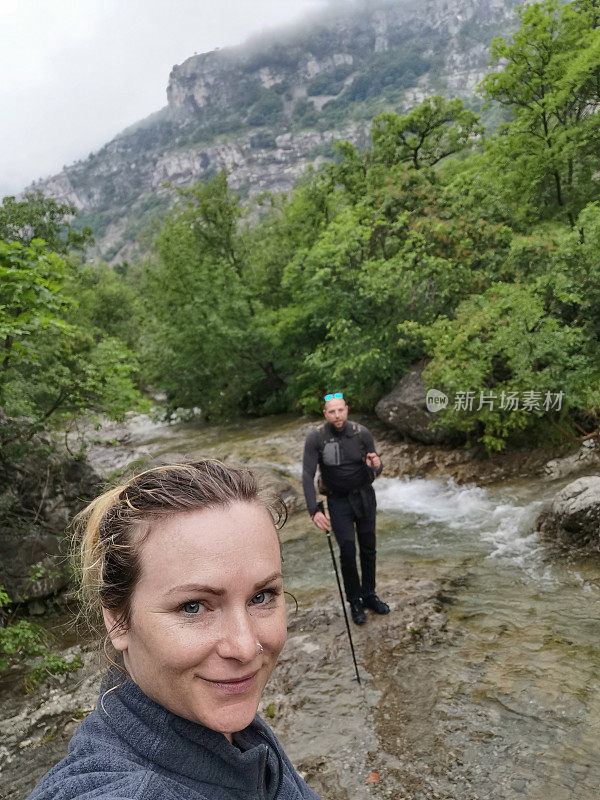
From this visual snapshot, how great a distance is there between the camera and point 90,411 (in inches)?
307

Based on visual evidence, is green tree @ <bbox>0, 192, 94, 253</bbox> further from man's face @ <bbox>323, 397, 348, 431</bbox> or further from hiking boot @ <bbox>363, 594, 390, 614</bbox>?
hiking boot @ <bbox>363, 594, 390, 614</bbox>

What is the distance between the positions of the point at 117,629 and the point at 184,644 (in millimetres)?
234

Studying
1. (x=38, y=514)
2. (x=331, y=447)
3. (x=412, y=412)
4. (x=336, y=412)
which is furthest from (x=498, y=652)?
(x=412, y=412)

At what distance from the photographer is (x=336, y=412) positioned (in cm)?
505

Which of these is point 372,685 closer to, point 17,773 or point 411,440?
point 17,773

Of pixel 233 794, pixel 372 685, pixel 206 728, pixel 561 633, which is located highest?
pixel 206 728

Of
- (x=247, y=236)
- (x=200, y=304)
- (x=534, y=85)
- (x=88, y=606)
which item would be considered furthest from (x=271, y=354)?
(x=88, y=606)

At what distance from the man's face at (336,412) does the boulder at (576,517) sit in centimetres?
367

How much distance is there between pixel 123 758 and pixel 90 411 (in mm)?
7443

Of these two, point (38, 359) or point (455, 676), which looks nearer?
point (455, 676)

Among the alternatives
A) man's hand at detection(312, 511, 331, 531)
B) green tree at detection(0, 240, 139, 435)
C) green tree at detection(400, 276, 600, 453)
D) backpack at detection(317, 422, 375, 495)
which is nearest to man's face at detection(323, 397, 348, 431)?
backpack at detection(317, 422, 375, 495)

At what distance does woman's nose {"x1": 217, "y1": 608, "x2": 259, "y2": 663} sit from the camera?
3.43 feet

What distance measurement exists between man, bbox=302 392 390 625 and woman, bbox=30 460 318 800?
389 centimetres

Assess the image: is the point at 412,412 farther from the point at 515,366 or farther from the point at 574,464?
the point at 574,464
